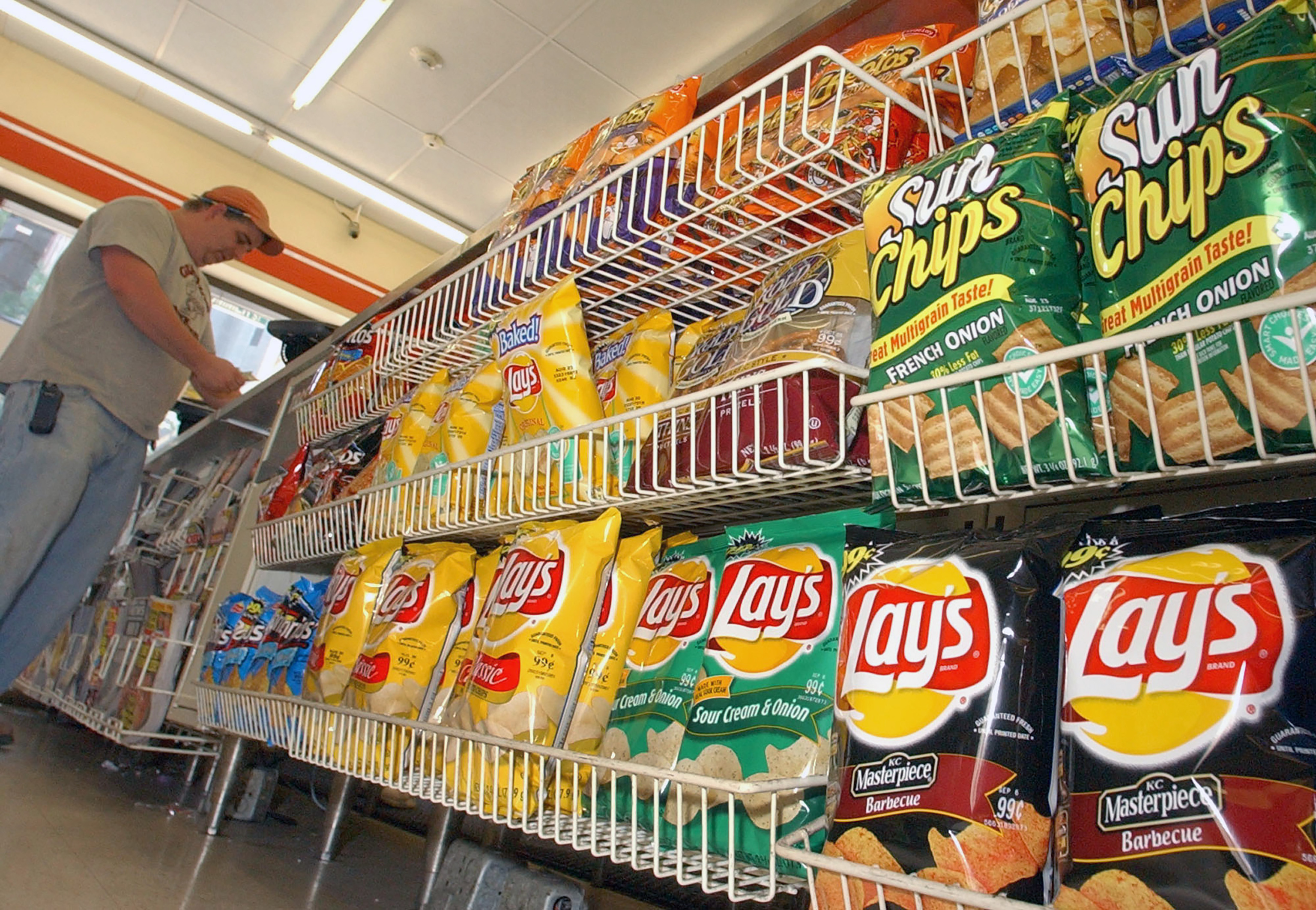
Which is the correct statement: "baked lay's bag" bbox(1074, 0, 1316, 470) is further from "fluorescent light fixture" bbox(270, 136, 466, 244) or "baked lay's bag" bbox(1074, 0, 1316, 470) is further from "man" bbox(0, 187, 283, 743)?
"fluorescent light fixture" bbox(270, 136, 466, 244)

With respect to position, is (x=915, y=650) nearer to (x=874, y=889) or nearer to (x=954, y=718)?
(x=954, y=718)

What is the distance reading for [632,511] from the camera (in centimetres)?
118

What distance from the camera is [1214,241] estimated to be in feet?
1.75

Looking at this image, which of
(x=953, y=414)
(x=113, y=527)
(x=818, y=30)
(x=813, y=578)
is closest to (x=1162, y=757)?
→ (x=953, y=414)

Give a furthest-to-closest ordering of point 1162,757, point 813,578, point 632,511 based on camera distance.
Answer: point 632,511
point 813,578
point 1162,757

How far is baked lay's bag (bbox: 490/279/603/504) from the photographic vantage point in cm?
116

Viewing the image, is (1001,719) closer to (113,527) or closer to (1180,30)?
(1180,30)

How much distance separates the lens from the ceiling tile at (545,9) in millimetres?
3812

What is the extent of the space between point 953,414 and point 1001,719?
0.76 feet

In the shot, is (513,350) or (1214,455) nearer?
(1214,455)

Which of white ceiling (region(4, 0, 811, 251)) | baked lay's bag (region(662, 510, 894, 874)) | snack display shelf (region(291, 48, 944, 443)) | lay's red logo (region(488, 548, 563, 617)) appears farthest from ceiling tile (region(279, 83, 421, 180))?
baked lay's bag (region(662, 510, 894, 874))

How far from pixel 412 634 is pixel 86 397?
3.93ft

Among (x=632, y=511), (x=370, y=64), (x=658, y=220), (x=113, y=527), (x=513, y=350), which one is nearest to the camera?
(x=658, y=220)

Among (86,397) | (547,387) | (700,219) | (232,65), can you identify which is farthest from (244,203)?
(232,65)
